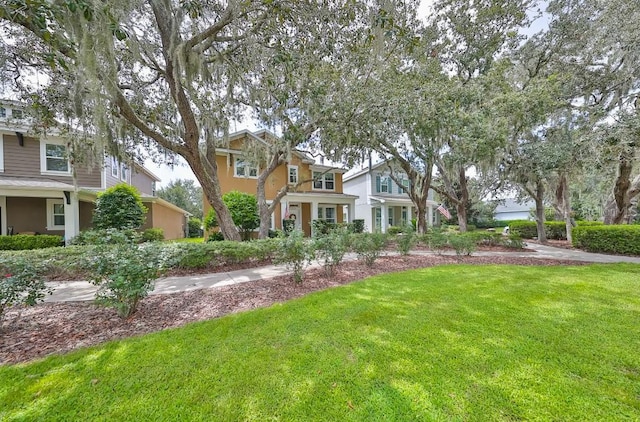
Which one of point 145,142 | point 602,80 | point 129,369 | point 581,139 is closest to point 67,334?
point 129,369

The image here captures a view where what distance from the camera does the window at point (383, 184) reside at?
2156cm

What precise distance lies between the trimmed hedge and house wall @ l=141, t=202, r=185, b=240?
20.9 metres

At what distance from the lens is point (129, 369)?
2.67 metres

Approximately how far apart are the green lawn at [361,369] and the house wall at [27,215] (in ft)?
41.4

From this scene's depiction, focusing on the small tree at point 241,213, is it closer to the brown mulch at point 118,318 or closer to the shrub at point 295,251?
the brown mulch at point 118,318

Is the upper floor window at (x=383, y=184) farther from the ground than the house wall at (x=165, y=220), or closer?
farther from the ground

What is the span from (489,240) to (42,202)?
65.6 ft

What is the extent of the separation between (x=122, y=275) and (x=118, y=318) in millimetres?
794

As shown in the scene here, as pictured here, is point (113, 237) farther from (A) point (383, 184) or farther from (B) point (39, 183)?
(A) point (383, 184)

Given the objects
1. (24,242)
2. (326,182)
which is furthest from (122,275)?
(326,182)

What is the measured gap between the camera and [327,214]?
18797 mm

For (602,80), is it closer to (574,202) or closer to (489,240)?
(489,240)

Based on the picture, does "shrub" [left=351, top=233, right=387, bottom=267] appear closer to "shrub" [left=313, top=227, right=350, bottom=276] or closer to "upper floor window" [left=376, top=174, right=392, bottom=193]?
"shrub" [left=313, top=227, right=350, bottom=276]

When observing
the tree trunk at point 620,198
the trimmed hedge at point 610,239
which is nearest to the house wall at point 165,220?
the trimmed hedge at point 610,239
